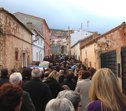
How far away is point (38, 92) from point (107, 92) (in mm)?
4147

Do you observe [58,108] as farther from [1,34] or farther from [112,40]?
[112,40]

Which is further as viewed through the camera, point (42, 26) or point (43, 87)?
point (42, 26)

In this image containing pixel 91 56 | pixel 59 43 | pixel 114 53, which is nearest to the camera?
pixel 114 53

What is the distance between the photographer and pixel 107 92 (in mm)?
4832

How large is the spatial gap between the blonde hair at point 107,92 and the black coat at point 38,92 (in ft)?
12.9

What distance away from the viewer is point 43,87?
8875mm

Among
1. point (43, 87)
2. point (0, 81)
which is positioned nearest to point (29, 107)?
point (43, 87)

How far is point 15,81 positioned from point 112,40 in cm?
2493

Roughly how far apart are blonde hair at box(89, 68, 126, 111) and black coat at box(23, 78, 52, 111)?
3947mm

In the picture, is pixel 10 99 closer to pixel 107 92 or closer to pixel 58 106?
pixel 58 106

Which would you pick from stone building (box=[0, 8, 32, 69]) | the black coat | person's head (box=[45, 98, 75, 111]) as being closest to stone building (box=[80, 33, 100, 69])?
stone building (box=[0, 8, 32, 69])

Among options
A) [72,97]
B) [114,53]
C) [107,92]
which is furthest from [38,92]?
[114,53]

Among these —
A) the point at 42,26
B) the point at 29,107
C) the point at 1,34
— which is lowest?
the point at 29,107

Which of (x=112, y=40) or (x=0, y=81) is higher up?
(x=112, y=40)
